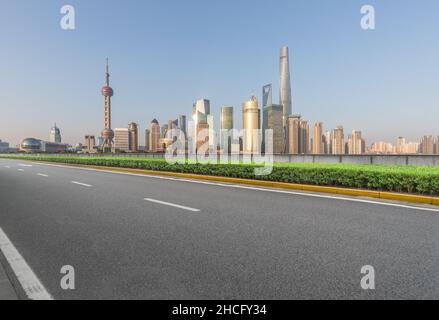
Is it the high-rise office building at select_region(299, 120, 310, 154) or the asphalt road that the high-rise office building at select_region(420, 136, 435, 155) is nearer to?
the high-rise office building at select_region(299, 120, 310, 154)

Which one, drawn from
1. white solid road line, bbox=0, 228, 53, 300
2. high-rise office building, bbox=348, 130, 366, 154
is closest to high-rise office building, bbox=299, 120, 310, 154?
high-rise office building, bbox=348, 130, 366, 154

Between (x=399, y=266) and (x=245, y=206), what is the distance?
401cm

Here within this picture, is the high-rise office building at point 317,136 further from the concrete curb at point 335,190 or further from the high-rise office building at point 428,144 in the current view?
the concrete curb at point 335,190

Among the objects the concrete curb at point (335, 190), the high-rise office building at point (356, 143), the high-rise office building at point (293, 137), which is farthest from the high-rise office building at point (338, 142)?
the concrete curb at point (335, 190)

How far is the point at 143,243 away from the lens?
4.29 m

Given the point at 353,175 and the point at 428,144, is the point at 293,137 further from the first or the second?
the point at 353,175

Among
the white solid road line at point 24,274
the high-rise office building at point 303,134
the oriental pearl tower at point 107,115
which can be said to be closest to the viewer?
the white solid road line at point 24,274

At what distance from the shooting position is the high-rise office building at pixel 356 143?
175 feet

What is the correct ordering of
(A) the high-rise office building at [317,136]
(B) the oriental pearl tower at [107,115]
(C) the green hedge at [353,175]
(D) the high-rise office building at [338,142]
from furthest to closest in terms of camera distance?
(B) the oriental pearl tower at [107,115]
(A) the high-rise office building at [317,136]
(D) the high-rise office building at [338,142]
(C) the green hedge at [353,175]

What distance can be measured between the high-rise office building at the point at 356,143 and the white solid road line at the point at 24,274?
56096mm

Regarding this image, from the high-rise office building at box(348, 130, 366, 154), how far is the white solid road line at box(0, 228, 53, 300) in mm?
56096

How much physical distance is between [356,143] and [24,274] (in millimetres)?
60500
